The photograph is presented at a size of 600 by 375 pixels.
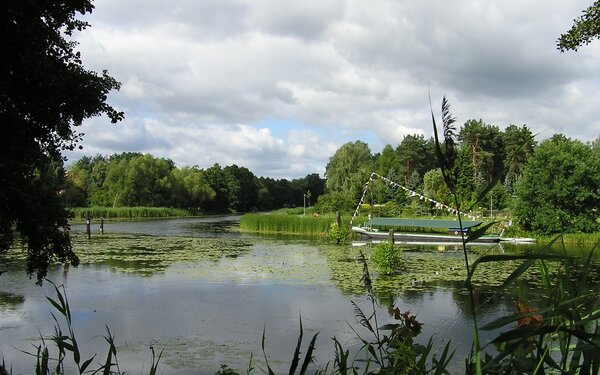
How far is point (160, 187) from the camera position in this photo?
64125 mm

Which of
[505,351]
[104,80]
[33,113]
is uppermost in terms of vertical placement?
[104,80]

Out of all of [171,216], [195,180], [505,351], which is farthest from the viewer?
[195,180]

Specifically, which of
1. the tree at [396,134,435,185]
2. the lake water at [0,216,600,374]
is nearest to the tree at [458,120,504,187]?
the tree at [396,134,435,185]

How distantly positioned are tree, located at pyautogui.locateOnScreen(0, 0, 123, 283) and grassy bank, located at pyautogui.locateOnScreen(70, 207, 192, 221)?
1725 inches

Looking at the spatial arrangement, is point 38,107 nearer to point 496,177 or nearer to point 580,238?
point 496,177

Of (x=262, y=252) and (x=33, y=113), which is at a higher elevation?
(x=33, y=113)

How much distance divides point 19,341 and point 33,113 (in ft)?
12.4

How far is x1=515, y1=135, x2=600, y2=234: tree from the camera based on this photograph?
1002 inches

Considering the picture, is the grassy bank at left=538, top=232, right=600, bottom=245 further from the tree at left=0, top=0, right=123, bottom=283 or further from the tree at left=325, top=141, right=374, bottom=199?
the tree at left=325, top=141, right=374, bottom=199

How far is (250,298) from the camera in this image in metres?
10.8

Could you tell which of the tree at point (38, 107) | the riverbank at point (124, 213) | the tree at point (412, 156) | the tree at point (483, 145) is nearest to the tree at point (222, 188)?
the riverbank at point (124, 213)

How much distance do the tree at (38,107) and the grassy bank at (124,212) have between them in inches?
1725

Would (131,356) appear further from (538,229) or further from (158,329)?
(538,229)

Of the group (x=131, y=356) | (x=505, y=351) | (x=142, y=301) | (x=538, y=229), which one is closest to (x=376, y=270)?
(x=142, y=301)
